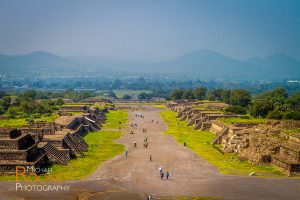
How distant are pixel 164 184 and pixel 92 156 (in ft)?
44.3

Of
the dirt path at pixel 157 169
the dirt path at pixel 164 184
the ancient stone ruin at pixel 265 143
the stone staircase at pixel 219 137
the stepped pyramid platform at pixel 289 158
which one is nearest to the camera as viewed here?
the dirt path at pixel 164 184

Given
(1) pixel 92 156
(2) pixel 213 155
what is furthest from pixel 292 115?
(1) pixel 92 156

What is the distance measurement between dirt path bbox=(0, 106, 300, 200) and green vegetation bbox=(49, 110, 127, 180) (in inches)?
47.3

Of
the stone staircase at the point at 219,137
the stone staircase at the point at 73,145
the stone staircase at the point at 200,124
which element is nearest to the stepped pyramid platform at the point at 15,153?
the stone staircase at the point at 73,145

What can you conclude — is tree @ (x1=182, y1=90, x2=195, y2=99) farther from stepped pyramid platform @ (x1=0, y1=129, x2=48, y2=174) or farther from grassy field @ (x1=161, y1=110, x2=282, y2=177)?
stepped pyramid platform @ (x1=0, y1=129, x2=48, y2=174)

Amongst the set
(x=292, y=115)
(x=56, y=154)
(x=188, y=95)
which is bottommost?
(x=56, y=154)

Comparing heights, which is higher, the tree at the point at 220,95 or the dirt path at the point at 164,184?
the tree at the point at 220,95

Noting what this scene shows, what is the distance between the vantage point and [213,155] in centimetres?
4559

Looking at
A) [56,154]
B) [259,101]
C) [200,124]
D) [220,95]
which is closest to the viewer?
[56,154]

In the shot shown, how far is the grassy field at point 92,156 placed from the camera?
3553 centimetres

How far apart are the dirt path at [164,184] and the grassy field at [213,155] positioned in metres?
1.46

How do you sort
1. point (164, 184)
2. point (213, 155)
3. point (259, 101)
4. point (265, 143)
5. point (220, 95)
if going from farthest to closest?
point (220, 95), point (259, 101), point (213, 155), point (265, 143), point (164, 184)

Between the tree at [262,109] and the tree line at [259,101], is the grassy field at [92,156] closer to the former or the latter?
the tree at [262,109]

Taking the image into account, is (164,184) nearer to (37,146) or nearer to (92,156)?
(92,156)
